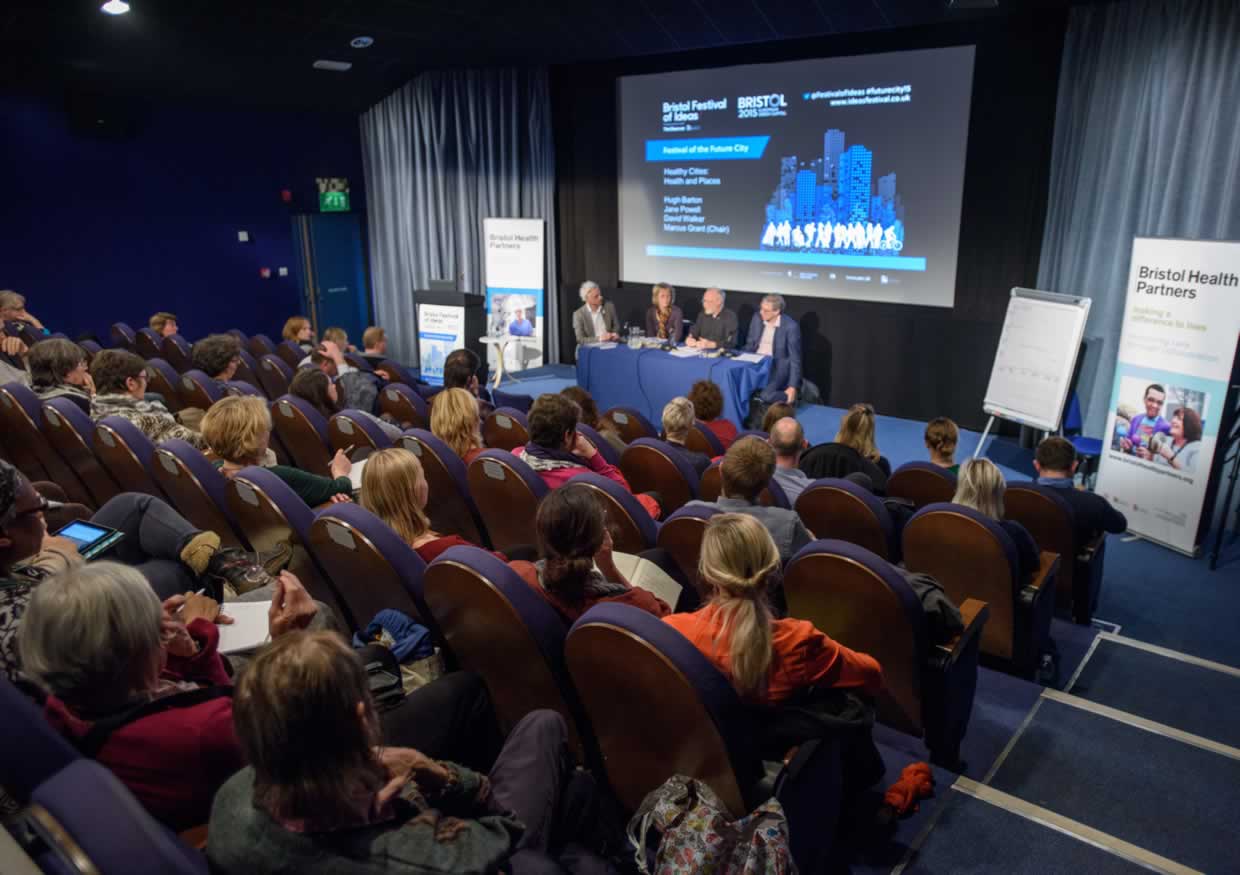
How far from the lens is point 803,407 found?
25.7 ft

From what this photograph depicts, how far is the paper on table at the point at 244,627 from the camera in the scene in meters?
2.07

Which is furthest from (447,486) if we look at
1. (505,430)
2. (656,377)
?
(656,377)

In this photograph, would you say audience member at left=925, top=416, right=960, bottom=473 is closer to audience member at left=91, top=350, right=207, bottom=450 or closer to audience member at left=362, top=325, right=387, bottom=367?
audience member at left=91, top=350, right=207, bottom=450

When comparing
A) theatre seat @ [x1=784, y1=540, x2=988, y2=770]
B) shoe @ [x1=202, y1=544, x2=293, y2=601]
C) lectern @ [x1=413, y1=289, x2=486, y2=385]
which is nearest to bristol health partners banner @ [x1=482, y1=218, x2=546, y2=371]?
lectern @ [x1=413, y1=289, x2=486, y2=385]

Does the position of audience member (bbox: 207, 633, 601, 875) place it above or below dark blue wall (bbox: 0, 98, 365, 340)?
below

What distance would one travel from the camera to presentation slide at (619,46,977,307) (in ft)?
22.7

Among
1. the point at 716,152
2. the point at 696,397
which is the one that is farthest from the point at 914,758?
the point at 716,152

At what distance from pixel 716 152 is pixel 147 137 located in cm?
643

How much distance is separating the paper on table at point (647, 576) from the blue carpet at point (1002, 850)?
3.13 feet

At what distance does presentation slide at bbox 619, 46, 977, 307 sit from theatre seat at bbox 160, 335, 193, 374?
15.0 feet

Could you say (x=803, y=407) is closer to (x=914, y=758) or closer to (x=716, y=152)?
(x=716, y=152)

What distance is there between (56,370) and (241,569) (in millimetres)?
2744

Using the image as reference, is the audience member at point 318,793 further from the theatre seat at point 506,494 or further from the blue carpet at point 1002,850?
the theatre seat at point 506,494

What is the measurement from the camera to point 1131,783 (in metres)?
2.46
